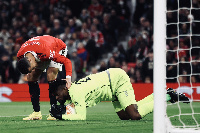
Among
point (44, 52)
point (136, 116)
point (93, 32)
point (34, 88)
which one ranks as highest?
point (93, 32)

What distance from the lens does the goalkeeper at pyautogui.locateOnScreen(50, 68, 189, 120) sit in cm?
590

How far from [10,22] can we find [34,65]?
10470mm

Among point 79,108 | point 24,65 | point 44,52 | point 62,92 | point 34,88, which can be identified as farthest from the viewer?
point 34,88

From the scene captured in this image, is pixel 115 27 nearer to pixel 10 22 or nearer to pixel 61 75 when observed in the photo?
pixel 61 75

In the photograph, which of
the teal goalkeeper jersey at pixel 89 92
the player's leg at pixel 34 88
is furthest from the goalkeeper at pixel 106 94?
the player's leg at pixel 34 88

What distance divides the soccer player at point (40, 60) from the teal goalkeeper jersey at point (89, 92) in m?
0.18

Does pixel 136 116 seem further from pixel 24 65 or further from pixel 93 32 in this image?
pixel 93 32

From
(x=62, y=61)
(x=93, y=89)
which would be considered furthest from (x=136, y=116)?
(x=62, y=61)

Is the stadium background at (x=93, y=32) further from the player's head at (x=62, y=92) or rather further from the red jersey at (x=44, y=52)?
the player's head at (x=62, y=92)

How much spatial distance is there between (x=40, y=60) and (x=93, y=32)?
8277 millimetres

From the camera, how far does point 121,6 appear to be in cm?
1560

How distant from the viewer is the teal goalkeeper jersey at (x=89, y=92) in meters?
5.81

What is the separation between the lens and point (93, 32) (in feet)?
48.6

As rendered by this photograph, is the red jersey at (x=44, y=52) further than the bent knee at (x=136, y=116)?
Yes
